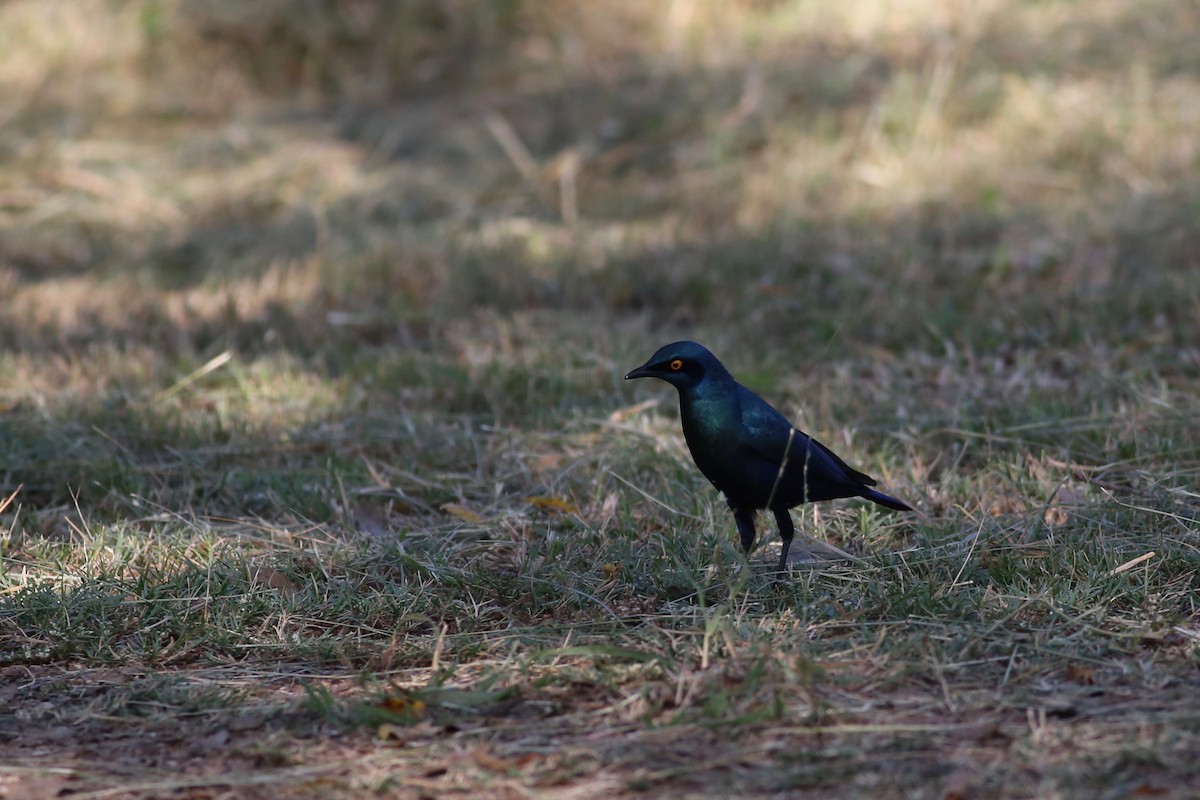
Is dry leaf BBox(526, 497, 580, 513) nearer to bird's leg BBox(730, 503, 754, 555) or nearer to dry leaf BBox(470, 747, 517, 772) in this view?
bird's leg BBox(730, 503, 754, 555)

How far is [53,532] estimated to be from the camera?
396 centimetres

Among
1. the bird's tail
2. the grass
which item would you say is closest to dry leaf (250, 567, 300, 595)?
the grass

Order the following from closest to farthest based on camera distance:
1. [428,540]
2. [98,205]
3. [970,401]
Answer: [428,540] < [970,401] < [98,205]

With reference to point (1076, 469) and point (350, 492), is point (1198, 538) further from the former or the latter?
point (350, 492)

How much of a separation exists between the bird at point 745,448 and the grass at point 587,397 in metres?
0.20

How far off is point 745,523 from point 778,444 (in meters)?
0.25

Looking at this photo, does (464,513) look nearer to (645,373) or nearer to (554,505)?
(554,505)

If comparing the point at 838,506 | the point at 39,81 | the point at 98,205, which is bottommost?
the point at 838,506

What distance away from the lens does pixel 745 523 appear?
3.51 meters

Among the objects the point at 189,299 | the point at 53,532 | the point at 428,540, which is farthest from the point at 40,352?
the point at 428,540

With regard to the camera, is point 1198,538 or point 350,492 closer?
point 1198,538

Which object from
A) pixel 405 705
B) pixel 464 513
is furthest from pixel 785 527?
pixel 405 705

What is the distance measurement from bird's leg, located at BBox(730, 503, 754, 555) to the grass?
111 millimetres

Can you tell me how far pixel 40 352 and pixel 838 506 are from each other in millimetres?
3604
